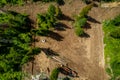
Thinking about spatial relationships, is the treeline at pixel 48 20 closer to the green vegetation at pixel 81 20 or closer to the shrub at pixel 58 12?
the shrub at pixel 58 12

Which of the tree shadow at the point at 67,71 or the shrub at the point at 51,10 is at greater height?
the shrub at the point at 51,10

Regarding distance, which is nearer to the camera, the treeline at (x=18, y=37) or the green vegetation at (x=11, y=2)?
the treeline at (x=18, y=37)

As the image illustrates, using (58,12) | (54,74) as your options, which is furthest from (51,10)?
(54,74)

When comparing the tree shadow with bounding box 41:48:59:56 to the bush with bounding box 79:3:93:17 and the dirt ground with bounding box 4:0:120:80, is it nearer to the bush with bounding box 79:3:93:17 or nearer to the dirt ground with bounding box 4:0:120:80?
the dirt ground with bounding box 4:0:120:80

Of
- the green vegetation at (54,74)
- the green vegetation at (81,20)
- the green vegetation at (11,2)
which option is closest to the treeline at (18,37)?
the green vegetation at (11,2)

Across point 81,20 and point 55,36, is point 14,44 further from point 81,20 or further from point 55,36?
point 81,20

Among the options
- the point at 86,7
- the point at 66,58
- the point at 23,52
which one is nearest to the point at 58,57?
the point at 66,58
